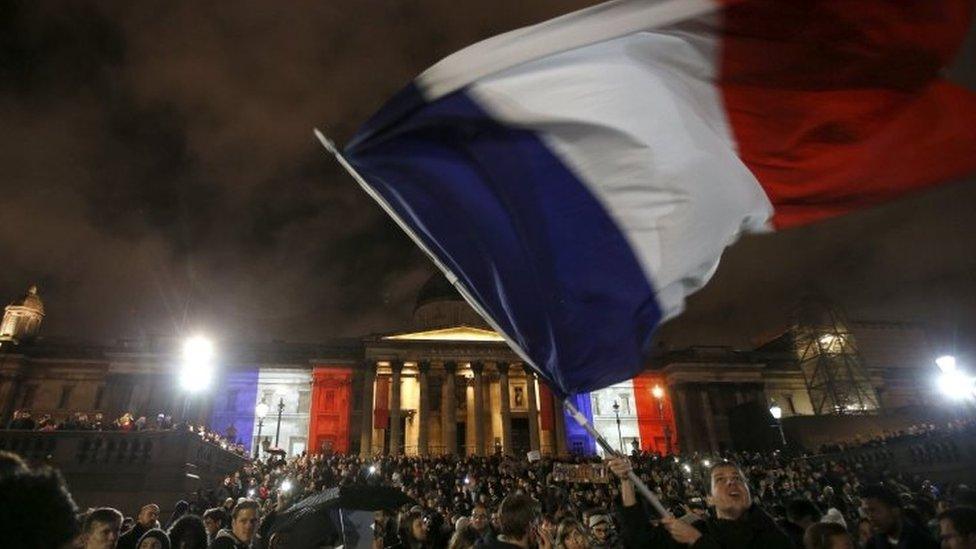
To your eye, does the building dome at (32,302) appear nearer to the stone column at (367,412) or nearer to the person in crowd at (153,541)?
the stone column at (367,412)

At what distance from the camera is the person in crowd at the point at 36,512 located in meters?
1.79

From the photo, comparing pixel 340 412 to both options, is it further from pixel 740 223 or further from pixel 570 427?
pixel 740 223

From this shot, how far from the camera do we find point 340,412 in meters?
49.0

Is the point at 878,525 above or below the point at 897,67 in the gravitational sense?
→ below

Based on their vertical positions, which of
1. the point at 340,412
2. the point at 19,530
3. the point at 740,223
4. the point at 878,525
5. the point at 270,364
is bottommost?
the point at 878,525

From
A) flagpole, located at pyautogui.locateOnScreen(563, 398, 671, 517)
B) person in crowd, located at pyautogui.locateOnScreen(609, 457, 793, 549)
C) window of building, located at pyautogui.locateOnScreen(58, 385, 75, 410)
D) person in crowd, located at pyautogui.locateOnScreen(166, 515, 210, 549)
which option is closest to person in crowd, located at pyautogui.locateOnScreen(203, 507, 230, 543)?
person in crowd, located at pyautogui.locateOnScreen(166, 515, 210, 549)

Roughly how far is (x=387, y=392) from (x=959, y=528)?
168 feet

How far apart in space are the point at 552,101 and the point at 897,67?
7.74 feet

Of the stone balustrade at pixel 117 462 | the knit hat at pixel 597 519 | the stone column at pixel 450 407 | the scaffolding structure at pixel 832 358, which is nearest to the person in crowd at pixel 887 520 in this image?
the knit hat at pixel 597 519

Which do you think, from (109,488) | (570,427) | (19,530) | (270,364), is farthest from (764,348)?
(19,530)

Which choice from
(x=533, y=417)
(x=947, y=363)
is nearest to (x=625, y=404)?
(x=533, y=417)

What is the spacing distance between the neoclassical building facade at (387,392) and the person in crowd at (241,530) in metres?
40.8

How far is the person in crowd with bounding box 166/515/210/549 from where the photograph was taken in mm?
5336

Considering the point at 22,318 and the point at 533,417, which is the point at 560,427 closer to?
the point at 533,417
